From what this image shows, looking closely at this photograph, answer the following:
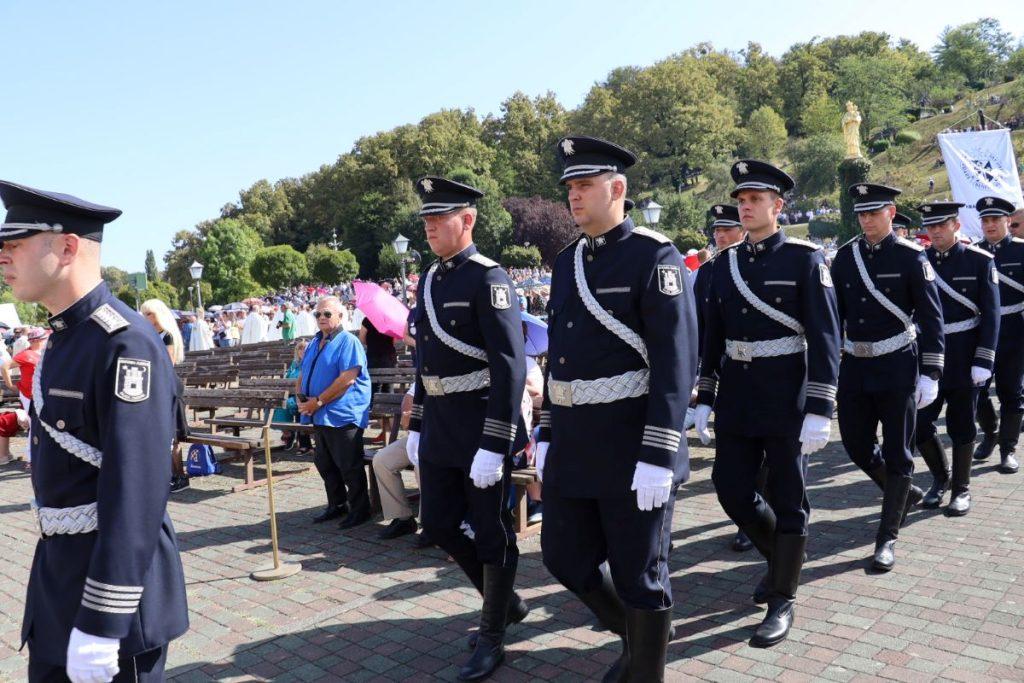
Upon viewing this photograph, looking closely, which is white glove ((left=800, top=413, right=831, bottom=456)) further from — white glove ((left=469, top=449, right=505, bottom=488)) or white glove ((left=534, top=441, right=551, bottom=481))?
white glove ((left=469, top=449, right=505, bottom=488))

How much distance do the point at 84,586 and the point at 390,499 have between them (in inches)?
173

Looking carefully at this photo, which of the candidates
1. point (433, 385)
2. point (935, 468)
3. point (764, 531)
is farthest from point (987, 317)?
point (433, 385)

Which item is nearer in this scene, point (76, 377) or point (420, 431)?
point (76, 377)

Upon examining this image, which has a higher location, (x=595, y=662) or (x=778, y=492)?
(x=778, y=492)

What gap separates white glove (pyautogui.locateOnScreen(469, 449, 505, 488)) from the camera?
13.4 ft

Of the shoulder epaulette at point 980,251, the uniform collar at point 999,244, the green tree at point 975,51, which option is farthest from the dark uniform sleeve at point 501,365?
the green tree at point 975,51

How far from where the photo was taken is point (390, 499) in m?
6.89

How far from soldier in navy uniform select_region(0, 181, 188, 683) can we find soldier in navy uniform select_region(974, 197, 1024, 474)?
7.29m

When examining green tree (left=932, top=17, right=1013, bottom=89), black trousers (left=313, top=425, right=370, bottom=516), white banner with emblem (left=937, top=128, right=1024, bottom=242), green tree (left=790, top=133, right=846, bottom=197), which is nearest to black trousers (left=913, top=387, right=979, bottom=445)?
black trousers (left=313, top=425, right=370, bottom=516)

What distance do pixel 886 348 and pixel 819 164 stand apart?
7672 cm

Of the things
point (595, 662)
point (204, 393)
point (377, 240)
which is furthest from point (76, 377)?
point (377, 240)

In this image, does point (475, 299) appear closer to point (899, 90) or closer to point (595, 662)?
point (595, 662)

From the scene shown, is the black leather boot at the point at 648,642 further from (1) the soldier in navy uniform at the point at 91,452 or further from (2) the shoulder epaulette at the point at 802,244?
(2) the shoulder epaulette at the point at 802,244

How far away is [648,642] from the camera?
138 inches
